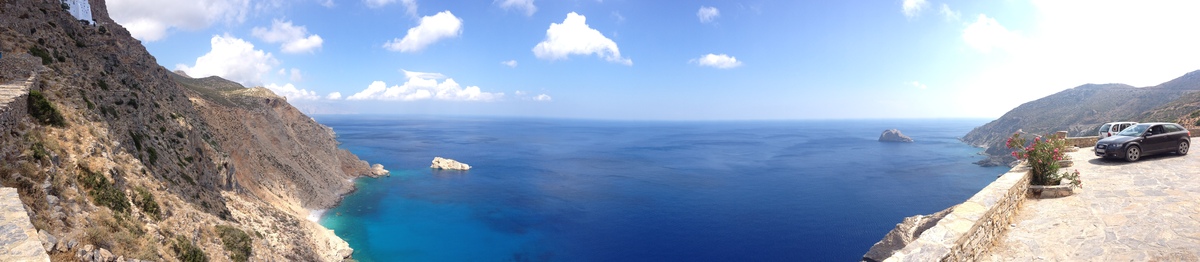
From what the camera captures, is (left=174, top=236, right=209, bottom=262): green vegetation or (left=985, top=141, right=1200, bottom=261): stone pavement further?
(left=174, top=236, right=209, bottom=262): green vegetation

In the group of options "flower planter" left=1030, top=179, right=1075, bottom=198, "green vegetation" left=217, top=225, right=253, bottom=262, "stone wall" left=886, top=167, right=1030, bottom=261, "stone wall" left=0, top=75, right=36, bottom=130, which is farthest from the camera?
"green vegetation" left=217, top=225, right=253, bottom=262

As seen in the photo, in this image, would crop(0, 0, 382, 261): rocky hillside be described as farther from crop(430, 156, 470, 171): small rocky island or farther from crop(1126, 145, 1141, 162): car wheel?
crop(430, 156, 470, 171): small rocky island

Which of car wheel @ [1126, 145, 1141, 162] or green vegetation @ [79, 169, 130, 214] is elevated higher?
car wheel @ [1126, 145, 1141, 162]

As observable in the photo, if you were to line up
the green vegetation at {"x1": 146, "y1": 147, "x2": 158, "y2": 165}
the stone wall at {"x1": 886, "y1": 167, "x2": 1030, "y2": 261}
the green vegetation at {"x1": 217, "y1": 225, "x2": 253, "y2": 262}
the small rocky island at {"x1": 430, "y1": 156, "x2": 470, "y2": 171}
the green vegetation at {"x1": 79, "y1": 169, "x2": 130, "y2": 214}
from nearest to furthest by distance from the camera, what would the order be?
the stone wall at {"x1": 886, "y1": 167, "x2": 1030, "y2": 261} < the green vegetation at {"x1": 79, "y1": 169, "x2": 130, "y2": 214} < the green vegetation at {"x1": 217, "y1": 225, "x2": 253, "y2": 262} < the green vegetation at {"x1": 146, "y1": 147, "x2": 158, "y2": 165} < the small rocky island at {"x1": 430, "y1": 156, "x2": 470, "y2": 171}

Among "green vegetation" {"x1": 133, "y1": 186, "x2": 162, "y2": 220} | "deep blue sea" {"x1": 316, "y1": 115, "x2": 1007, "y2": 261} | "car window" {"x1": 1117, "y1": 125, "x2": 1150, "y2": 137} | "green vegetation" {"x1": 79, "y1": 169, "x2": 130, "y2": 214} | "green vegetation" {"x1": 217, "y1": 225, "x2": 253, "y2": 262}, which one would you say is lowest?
"deep blue sea" {"x1": 316, "y1": 115, "x2": 1007, "y2": 261}

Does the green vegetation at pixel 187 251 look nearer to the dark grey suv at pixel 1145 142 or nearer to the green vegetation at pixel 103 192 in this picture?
the green vegetation at pixel 103 192

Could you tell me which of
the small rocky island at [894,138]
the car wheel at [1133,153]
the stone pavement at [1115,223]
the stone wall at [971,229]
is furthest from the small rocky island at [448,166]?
the small rocky island at [894,138]

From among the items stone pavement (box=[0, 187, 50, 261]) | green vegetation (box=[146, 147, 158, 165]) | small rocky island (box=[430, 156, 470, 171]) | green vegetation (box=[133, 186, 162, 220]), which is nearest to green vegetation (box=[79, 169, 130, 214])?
green vegetation (box=[133, 186, 162, 220])
